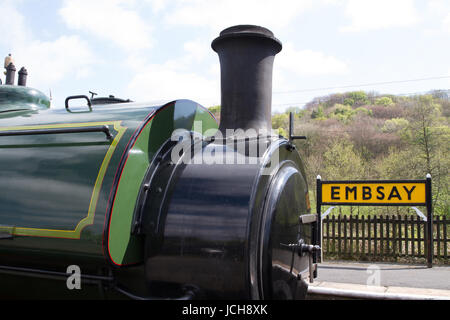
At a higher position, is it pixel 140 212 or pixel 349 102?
pixel 349 102

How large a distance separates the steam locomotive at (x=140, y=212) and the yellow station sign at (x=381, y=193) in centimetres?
605

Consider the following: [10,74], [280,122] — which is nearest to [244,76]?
[10,74]

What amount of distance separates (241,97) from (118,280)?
5.78 feet

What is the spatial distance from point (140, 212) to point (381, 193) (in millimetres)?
7036

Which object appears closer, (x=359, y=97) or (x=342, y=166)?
(x=342, y=166)

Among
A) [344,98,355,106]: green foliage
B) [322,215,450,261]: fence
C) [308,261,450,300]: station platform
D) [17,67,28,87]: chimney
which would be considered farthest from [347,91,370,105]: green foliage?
[17,67,28,87]: chimney

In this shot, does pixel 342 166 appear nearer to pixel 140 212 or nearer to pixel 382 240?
pixel 382 240

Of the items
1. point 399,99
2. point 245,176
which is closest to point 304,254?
point 245,176

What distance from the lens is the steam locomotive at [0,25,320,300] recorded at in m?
2.35

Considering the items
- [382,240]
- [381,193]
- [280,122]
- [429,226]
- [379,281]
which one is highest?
[280,122]

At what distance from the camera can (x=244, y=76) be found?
3.35m

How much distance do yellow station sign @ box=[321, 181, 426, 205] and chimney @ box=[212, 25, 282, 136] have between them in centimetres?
587
